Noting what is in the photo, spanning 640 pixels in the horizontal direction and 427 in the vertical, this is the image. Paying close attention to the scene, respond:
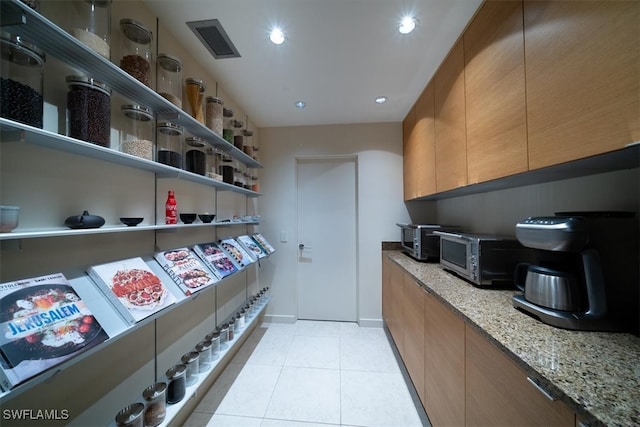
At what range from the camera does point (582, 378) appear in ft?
1.88

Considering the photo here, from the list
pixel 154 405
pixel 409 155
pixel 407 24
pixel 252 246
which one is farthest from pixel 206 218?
pixel 409 155

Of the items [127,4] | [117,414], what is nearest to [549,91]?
[127,4]

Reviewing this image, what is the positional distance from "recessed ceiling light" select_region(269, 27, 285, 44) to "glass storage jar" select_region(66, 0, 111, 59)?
2.67 ft

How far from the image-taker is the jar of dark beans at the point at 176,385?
119cm

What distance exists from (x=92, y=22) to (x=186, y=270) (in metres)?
1.18

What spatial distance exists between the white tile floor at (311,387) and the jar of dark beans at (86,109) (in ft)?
5.94

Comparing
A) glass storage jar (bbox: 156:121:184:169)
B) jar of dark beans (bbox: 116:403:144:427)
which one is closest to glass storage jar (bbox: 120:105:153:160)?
glass storage jar (bbox: 156:121:184:169)

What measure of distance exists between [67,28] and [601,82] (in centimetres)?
187

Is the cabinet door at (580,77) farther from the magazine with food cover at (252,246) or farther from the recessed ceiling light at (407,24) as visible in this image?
the magazine with food cover at (252,246)

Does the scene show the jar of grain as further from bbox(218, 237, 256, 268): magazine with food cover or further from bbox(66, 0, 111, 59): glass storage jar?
bbox(218, 237, 256, 268): magazine with food cover

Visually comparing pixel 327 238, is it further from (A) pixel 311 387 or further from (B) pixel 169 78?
(B) pixel 169 78

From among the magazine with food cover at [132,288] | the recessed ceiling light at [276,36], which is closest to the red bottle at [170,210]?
the magazine with food cover at [132,288]

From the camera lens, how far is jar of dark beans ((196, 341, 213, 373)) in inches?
58.3

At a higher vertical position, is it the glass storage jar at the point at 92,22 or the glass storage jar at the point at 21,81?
the glass storage jar at the point at 92,22
